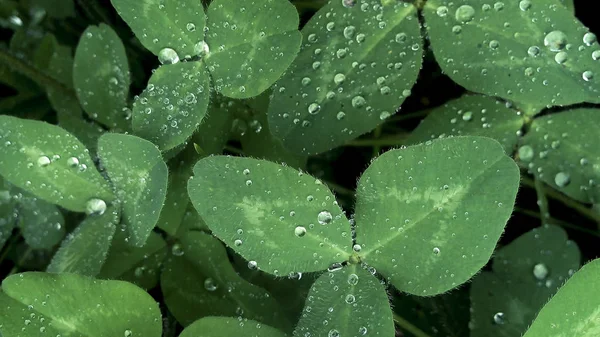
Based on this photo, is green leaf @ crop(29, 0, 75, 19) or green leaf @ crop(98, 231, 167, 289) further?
green leaf @ crop(29, 0, 75, 19)

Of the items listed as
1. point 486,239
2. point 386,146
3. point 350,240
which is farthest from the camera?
point 386,146

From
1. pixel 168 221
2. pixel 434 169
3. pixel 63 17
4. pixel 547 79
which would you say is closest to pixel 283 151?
pixel 168 221

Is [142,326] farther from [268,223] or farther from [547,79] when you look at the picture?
[547,79]

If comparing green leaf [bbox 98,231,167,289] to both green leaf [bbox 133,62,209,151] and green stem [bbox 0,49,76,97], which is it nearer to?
green leaf [bbox 133,62,209,151]

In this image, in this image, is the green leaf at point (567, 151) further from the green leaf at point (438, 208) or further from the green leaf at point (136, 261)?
the green leaf at point (136, 261)

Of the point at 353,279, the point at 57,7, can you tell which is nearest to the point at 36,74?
the point at 57,7

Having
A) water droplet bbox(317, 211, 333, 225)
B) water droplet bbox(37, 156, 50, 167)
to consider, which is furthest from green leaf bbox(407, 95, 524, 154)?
water droplet bbox(37, 156, 50, 167)
